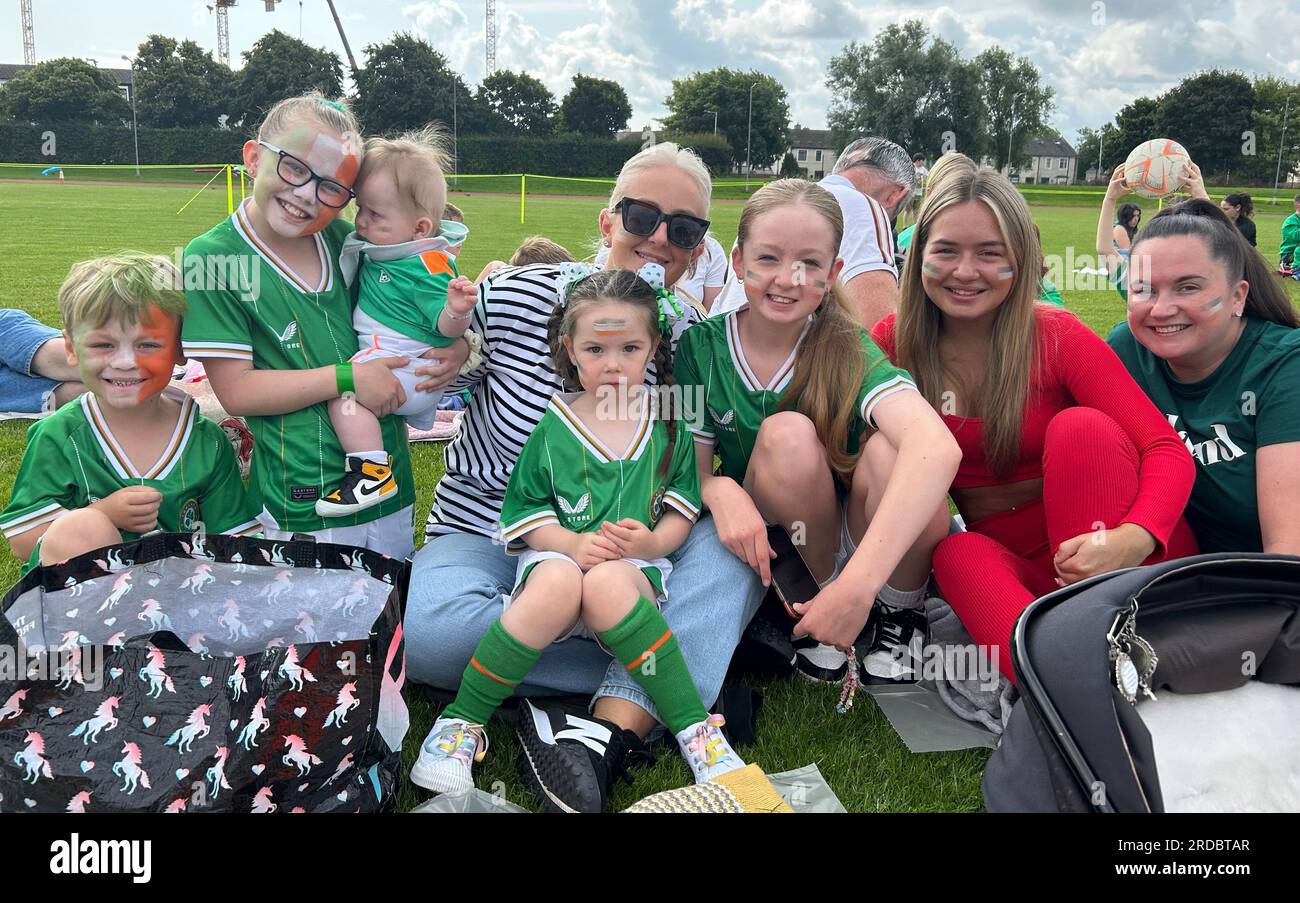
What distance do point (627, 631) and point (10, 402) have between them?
5.26 metres

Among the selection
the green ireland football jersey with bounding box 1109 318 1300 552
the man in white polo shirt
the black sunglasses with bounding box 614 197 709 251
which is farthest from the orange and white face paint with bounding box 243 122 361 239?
the green ireland football jersey with bounding box 1109 318 1300 552

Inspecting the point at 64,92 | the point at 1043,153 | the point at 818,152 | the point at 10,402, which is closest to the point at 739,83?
the point at 818,152

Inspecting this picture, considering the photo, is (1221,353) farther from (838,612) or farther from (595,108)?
(595,108)

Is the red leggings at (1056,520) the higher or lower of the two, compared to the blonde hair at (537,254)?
lower

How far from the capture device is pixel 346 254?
2.96 m

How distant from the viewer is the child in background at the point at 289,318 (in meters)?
2.68

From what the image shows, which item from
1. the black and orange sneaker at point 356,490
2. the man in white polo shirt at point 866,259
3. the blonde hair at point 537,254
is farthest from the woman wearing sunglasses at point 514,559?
the blonde hair at point 537,254

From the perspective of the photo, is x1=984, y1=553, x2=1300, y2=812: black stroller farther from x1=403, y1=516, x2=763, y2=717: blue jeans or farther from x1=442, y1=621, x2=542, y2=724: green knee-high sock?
x1=442, y1=621, x2=542, y2=724: green knee-high sock

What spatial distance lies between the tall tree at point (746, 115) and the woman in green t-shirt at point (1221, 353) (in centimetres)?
6962

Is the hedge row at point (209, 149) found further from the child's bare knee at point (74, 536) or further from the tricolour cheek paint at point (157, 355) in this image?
the child's bare knee at point (74, 536)

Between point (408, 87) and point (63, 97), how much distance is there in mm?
18730

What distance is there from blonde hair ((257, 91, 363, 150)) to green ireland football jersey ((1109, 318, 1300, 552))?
2.70m
